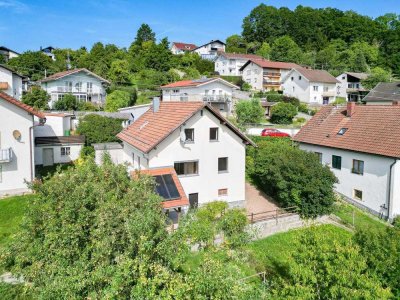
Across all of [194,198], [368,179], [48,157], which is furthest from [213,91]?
[194,198]

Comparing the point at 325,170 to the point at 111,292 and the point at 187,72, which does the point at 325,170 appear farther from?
the point at 187,72

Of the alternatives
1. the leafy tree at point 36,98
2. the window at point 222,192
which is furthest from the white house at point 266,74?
the window at point 222,192

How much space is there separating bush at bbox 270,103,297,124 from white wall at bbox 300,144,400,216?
21576mm

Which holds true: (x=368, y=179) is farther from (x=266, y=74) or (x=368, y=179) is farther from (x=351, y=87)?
(x=351, y=87)

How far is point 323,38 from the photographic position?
10812 centimetres

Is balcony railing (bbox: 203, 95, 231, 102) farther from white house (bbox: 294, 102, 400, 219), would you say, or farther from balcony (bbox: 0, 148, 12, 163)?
balcony (bbox: 0, 148, 12, 163)

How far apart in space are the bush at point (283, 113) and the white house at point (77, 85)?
1173 inches

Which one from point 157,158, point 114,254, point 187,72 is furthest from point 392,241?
point 187,72

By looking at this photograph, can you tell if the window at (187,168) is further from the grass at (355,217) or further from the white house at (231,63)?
the white house at (231,63)

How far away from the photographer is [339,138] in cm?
2808

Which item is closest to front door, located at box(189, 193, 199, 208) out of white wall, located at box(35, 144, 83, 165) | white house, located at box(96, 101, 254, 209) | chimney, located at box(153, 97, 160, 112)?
white house, located at box(96, 101, 254, 209)

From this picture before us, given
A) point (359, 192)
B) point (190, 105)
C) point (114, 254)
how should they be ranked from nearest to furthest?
point (114, 254) → point (190, 105) → point (359, 192)

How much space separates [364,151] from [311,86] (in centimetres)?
4441

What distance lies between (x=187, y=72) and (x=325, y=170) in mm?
56843
